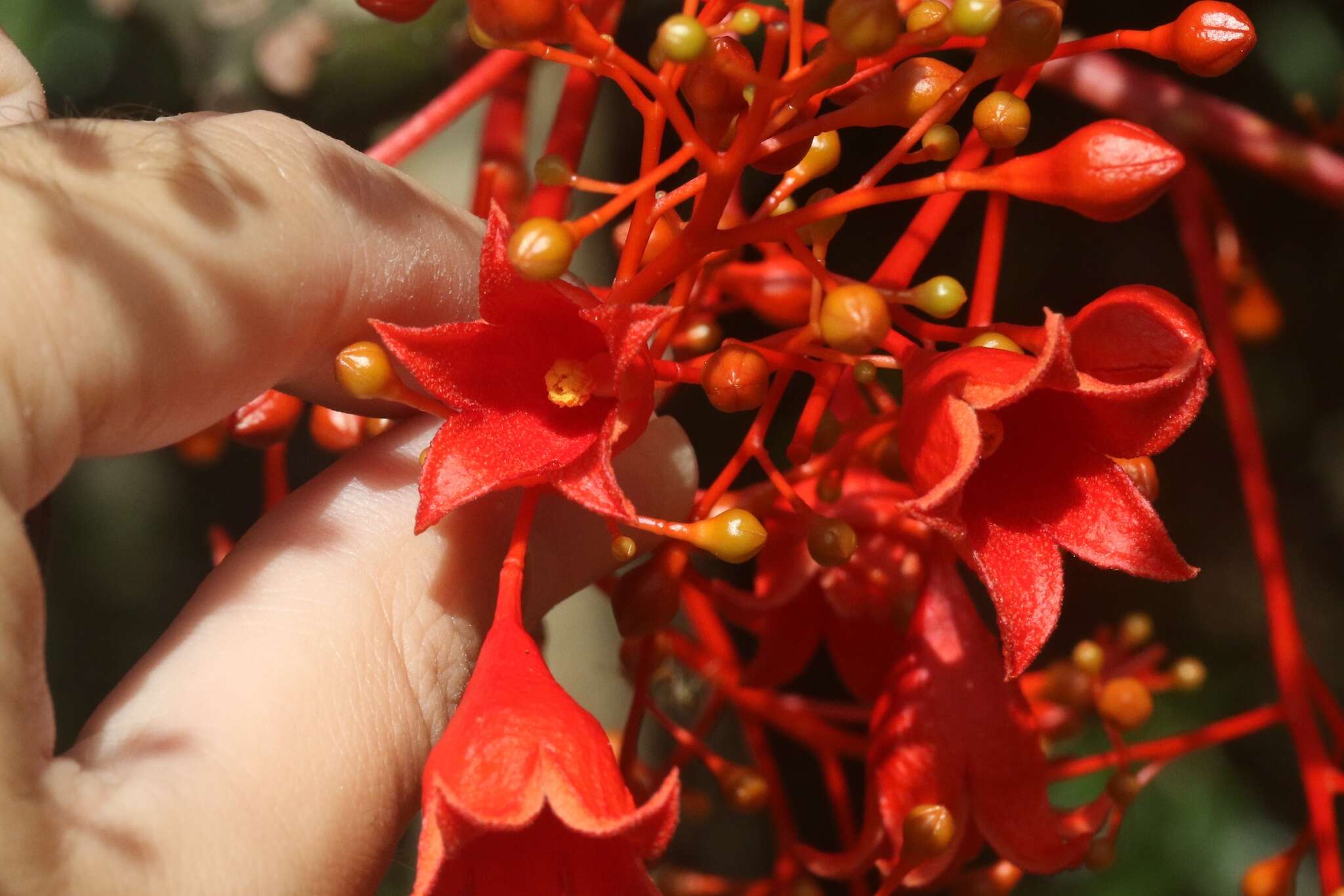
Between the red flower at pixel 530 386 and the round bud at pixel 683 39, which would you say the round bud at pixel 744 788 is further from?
the round bud at pixel 683 39

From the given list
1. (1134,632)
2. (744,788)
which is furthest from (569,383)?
(1134,632)

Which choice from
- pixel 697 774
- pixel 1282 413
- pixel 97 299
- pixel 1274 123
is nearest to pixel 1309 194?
pixel 1274 123

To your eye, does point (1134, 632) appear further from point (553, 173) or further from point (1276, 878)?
point (553, 173)

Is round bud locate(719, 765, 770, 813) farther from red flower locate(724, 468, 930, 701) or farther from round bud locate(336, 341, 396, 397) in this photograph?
round bud locate(336, 341, 396, 397)

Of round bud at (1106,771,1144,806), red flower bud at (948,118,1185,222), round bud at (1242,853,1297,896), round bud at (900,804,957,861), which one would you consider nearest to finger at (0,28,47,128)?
red flower bud at (948,118,1185,222)

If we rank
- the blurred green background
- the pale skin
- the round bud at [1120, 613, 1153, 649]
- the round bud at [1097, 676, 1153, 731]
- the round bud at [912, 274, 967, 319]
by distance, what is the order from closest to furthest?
the pale skin < the round bud at [912, 274, 967, 319] < the round bud at [1097, 676, 1153, 731] < the round bud at [1120, 613, 1153, 649] < the blurred green background

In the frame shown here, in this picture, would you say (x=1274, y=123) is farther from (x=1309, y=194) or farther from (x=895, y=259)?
(x=895, y=259)

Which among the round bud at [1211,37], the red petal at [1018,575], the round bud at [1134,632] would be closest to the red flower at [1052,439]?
the red petal at [1018,575]
